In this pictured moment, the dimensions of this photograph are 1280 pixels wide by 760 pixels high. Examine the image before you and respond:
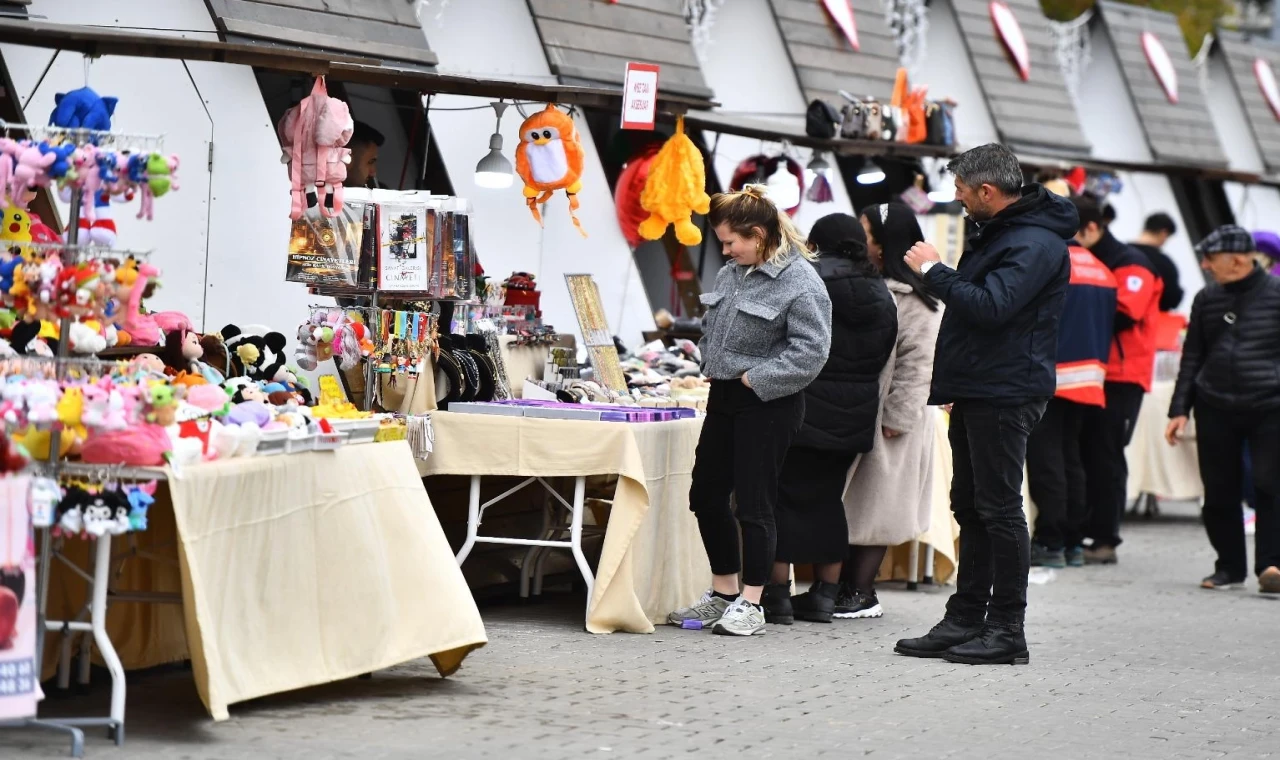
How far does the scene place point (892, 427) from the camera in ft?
26.6

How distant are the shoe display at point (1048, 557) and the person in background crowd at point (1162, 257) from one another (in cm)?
254

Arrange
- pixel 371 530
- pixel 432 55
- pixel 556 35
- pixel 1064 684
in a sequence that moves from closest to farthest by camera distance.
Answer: pixel 371 530
pixel 1064 684
pixel 432 55
pixel 556 35

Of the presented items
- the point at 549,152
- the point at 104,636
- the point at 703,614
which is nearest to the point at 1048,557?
the point at 703,614

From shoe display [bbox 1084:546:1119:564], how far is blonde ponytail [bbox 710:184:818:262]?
432 centimetres

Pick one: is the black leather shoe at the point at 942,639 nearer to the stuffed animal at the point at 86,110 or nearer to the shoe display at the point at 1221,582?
the shoe display at the point at 1221,582

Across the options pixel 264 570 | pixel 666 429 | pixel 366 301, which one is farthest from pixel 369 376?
pixel 264 570

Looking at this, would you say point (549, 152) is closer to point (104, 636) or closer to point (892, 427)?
point (892, 427)

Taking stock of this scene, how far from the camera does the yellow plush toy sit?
31.6ft

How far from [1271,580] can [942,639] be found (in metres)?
3.33

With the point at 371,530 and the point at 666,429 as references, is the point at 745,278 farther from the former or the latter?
the point at 371,530

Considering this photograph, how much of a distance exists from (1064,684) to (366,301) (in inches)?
120

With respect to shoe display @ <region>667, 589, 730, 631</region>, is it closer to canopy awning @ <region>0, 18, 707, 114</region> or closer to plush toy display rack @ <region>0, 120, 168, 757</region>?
canopy awning @ <region>0, 18, 707, 114</region>

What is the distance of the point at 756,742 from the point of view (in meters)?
5.23

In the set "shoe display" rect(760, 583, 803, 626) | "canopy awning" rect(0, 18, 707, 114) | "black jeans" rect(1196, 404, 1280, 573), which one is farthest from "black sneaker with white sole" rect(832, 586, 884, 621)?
"canopy awning" rect(0, 18, 707, 114)
